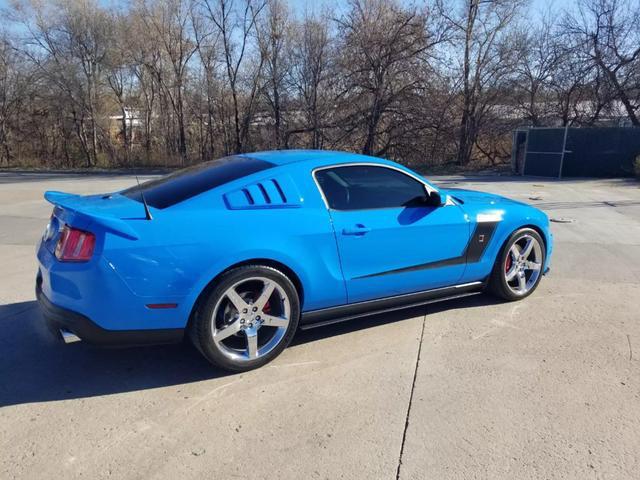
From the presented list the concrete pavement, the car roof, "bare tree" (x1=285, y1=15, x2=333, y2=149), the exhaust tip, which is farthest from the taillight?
"bare tree" (x1=285, y1=15, x2=333, y2=149)

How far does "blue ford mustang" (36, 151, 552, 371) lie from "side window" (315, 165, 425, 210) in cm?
1

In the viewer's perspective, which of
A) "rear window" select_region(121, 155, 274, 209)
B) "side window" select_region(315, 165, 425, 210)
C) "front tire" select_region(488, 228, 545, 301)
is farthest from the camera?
"front tire" select_region(488, 228, 545, 301)

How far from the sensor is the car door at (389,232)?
12.5 feet

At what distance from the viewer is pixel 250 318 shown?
135 inches

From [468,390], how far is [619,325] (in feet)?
6.19

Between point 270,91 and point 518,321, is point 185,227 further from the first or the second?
point 270,91

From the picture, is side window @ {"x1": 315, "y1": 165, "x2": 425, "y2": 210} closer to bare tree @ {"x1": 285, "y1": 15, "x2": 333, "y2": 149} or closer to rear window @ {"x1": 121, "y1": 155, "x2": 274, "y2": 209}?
rear window @ {"x1": 121, "y1": 155, "x2": 274, "y2": 209}

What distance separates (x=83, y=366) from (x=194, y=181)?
1502 millimetres

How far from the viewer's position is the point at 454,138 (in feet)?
71.6

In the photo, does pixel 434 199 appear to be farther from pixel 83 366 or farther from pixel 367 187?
pixel 83 366

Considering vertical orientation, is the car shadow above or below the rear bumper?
below

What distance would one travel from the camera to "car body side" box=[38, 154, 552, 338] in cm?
304

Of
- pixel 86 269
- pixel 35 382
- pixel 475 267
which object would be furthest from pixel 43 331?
pixel 475 267

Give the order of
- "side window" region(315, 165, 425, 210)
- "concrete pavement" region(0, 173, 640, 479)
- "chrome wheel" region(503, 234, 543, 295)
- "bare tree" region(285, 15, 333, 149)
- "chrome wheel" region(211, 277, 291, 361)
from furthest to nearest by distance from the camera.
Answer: "bare tree" region(285, 15, 333, 149)
"chrome wheel" region(503, 234, 543, 295)
"side window" region(315, 165, 425, 210)
"chrome wheel" region(211, 277, 291, 361)
"concrete pavement" region(0, 173, 640, 479)
